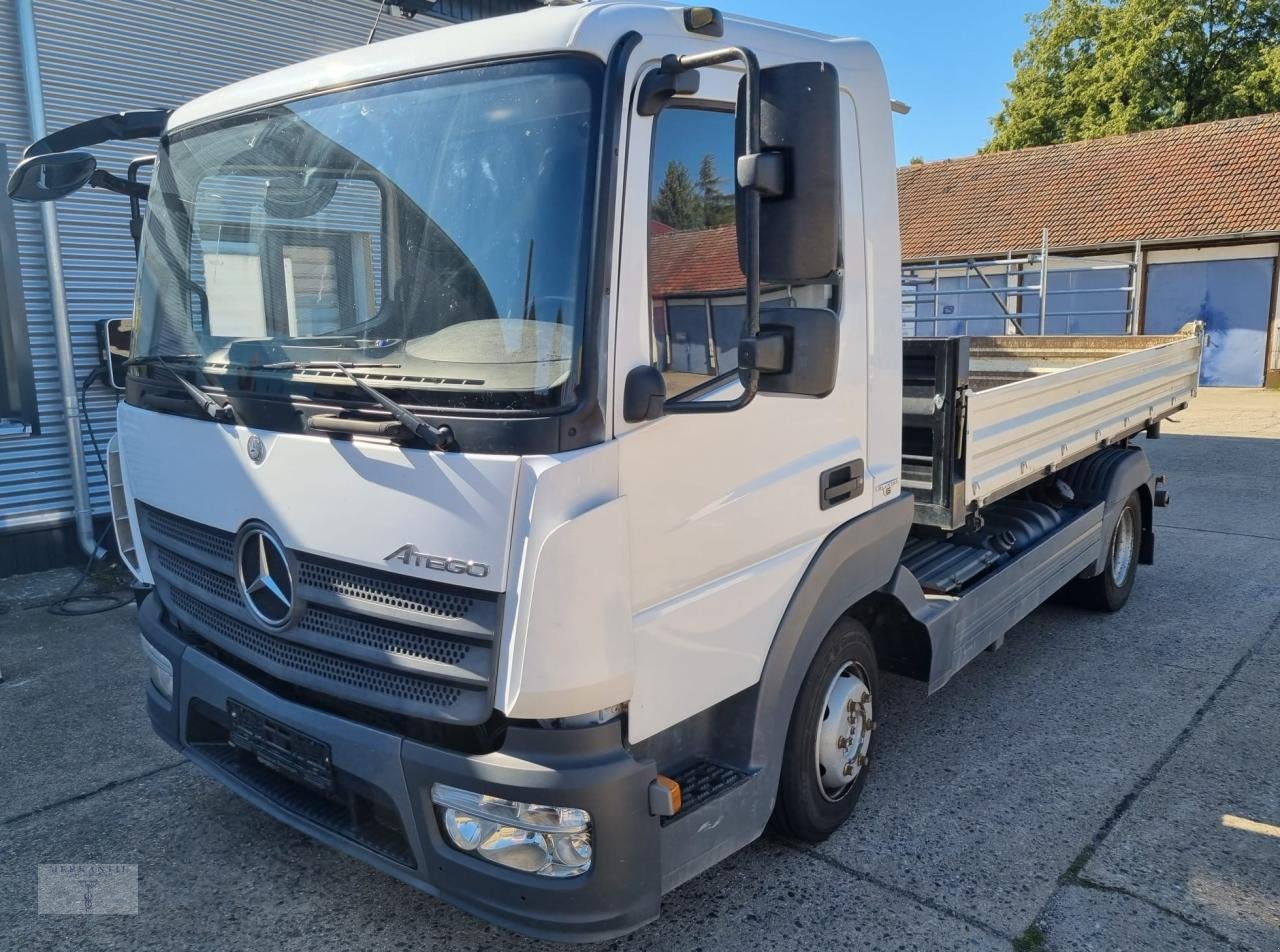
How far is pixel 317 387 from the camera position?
241 centimetres

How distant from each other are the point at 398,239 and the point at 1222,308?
20678 mm

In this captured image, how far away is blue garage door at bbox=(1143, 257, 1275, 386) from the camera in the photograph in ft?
61.1

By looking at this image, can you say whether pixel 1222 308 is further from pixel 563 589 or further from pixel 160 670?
pixel 160 670

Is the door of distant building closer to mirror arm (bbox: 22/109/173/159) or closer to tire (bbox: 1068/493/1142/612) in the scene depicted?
tire (bbox: 1068/493/1142/612)

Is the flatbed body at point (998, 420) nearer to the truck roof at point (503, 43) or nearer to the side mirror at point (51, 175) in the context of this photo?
the truck roof at point (503, 43)

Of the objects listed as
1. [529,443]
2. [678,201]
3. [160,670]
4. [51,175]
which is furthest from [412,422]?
[51,175]

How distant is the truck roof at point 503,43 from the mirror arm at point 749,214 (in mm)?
189

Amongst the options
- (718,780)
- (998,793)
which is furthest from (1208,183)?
(718,780)

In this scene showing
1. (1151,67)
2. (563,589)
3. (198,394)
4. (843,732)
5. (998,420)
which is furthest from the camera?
(1151,67)

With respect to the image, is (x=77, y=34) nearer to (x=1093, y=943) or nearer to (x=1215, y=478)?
(x=1093, y=943)

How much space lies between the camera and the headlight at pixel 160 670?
3.01 metres

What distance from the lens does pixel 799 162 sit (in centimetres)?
210

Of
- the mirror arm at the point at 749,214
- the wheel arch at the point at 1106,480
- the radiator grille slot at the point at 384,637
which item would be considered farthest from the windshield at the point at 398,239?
the wheel arch at the point at 1106,480

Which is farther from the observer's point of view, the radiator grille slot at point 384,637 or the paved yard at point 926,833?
the paved yard at point 926,833
